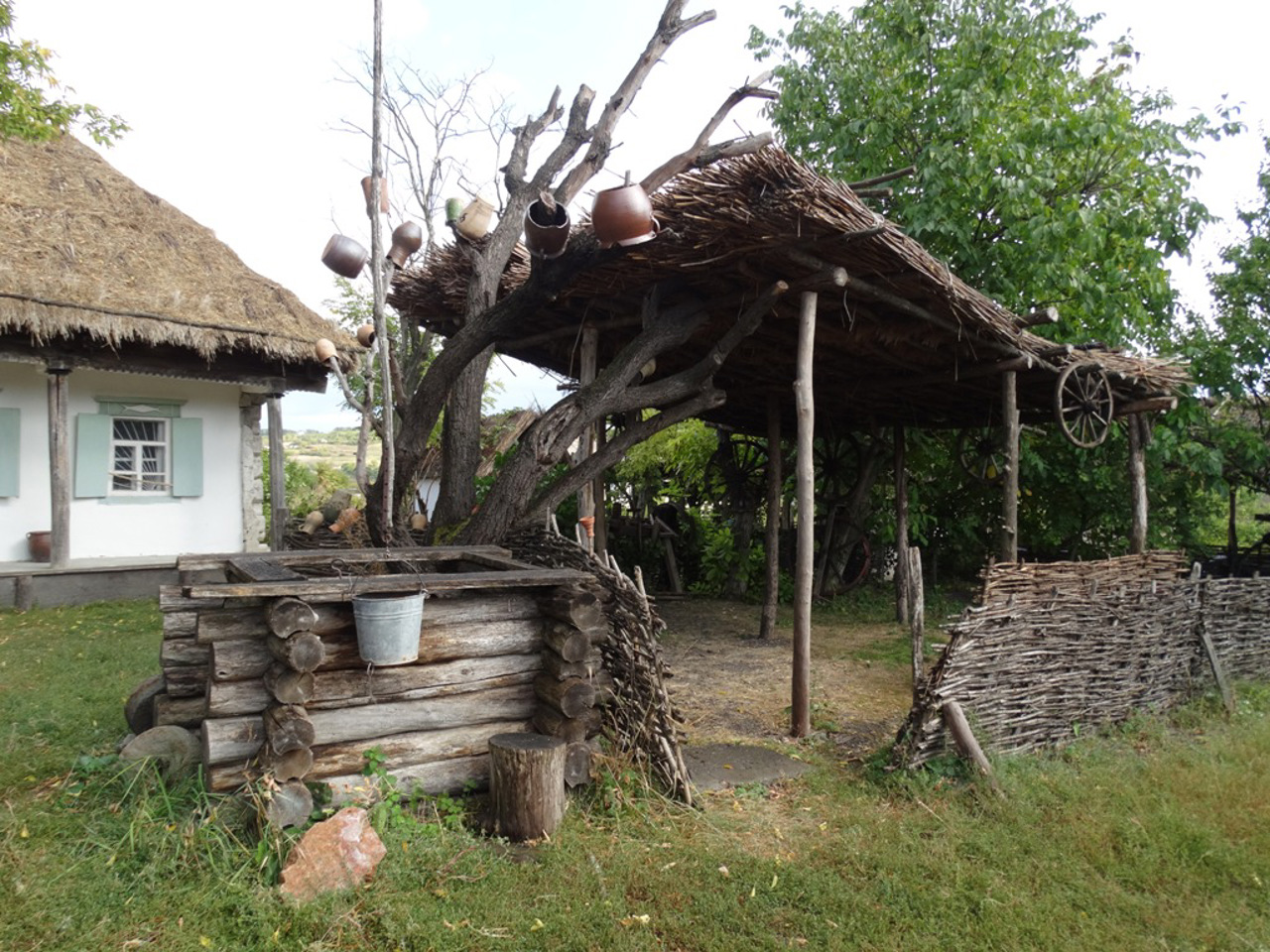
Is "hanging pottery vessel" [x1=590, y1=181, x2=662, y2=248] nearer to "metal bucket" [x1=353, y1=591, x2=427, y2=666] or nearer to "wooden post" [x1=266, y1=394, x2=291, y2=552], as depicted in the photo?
"metal bucket" [x1=353, y1=591, x2=427, y2=666]

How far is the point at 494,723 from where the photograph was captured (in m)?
3.82

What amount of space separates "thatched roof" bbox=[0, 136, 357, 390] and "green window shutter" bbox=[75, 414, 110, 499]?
3.03ft

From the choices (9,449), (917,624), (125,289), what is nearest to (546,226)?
(917,624)

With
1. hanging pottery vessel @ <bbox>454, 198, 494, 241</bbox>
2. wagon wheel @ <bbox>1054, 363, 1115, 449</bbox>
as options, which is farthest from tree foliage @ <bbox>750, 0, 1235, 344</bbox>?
hanging pottery vessel @ <bbox>454, 198, 494, 241</bbox>

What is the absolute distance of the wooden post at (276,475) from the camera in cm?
995

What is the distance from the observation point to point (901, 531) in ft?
32.4

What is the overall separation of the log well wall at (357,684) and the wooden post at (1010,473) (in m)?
3.97

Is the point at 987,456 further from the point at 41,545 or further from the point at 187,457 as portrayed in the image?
the point at 41,545

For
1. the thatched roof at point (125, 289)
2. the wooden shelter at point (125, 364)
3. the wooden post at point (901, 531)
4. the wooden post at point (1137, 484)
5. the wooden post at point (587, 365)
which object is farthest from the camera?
the wooden post at point (901, 531)

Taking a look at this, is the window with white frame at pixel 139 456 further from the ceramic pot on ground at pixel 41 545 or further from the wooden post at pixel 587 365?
the wooden post at pixel 587 365

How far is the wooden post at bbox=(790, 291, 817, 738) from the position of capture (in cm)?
497

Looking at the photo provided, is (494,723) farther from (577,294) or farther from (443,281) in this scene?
(443,281)

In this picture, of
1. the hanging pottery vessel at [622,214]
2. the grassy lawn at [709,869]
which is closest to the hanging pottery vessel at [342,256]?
the hanging pottery vessel at [622,214]

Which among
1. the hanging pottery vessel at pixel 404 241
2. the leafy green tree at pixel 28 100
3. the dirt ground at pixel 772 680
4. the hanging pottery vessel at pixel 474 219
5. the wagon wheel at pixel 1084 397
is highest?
the leafy green tree at pixel 28 100
